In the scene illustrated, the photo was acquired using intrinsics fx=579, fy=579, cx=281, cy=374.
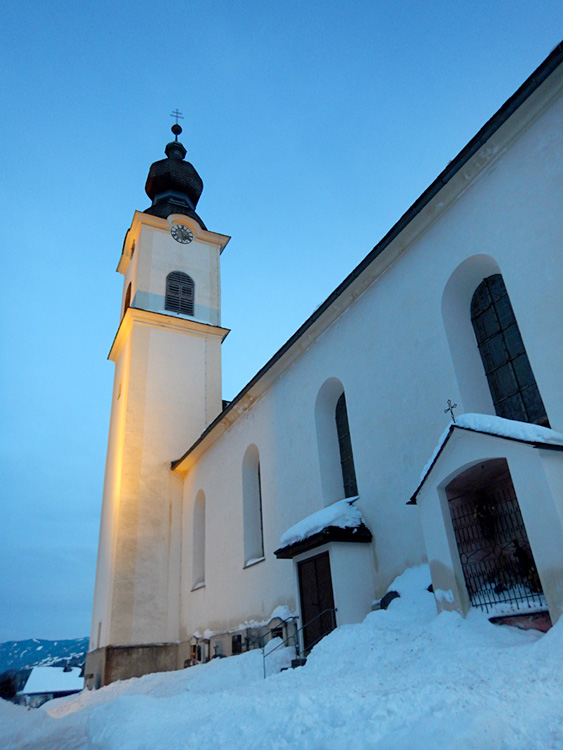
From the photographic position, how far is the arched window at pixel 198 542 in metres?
18.9

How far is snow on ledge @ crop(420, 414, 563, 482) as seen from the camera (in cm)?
682

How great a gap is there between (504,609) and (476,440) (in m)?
2.02

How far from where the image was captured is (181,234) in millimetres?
26219

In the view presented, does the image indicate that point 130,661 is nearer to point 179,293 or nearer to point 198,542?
point 198,542

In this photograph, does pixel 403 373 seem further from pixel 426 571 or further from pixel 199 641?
pixel 199 641

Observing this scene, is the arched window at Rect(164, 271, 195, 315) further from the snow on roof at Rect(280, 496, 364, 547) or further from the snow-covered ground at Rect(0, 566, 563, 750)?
the snow-covered ground at Rect(0, 566, 563, 750)

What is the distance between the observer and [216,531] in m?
17.8

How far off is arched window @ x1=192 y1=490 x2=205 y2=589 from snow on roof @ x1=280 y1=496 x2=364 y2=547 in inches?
322

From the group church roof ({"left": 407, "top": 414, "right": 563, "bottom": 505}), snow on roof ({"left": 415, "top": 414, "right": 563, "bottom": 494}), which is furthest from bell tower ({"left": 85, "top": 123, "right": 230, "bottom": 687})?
snow on roof ({"left": 415, "top": 414, "right": 563, "bottom": 494})

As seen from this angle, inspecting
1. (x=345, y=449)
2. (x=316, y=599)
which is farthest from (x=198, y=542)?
(x=316, y=599)

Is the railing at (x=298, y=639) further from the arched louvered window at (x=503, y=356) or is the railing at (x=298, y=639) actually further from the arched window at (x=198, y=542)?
the arched window at (x=198, y=542)

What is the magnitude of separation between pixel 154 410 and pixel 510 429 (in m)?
16.6

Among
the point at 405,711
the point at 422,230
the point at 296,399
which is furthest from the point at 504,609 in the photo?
the point at 296,399

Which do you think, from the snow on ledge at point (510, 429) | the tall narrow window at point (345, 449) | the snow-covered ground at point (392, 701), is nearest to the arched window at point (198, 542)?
the tall narrow window at point (345, 449)
